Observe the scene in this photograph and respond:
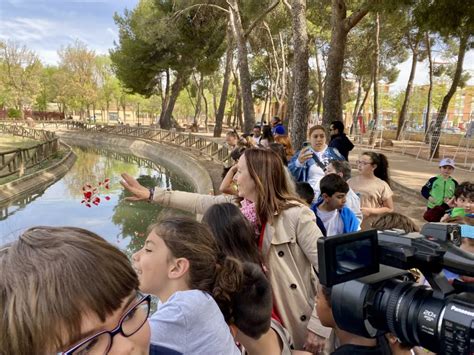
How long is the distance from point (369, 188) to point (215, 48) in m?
21.2

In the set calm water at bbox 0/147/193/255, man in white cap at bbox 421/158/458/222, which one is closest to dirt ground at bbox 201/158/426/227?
man in white cap at bbox 421/158/458/222

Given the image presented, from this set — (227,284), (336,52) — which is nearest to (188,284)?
(227,284)

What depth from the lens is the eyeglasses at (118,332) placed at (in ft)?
2.59

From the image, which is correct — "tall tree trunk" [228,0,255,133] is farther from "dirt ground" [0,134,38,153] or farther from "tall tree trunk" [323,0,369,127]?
"dirt ground" [0,134,38,153]

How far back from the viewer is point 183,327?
1.11 meters

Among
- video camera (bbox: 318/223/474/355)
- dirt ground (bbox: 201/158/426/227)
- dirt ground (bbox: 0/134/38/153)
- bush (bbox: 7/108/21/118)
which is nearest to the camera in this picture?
video camera (bbox: 318/223/474/355)

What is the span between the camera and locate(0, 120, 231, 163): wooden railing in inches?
619

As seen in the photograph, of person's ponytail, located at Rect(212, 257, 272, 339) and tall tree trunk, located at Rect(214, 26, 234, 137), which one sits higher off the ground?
tall tree trunk, located at Rect(214, 26, 234, 137)

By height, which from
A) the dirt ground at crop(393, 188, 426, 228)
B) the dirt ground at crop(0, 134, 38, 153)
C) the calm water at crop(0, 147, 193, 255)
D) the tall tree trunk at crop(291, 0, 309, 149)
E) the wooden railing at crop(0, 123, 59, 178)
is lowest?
the calm water at crop(0, 147, 193, 255)

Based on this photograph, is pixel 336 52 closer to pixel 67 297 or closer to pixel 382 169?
pixel 382 169

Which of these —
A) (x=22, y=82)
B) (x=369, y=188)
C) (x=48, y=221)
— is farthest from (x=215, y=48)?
(x=22, y=82)

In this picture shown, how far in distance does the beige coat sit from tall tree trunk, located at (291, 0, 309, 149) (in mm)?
6918

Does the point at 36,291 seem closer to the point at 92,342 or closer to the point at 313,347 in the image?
the point at 92,342

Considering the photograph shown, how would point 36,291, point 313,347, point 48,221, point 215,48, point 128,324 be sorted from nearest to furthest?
point 36,291 → point 128,324 → point 313,347 → point 48,221 → point 215,48
